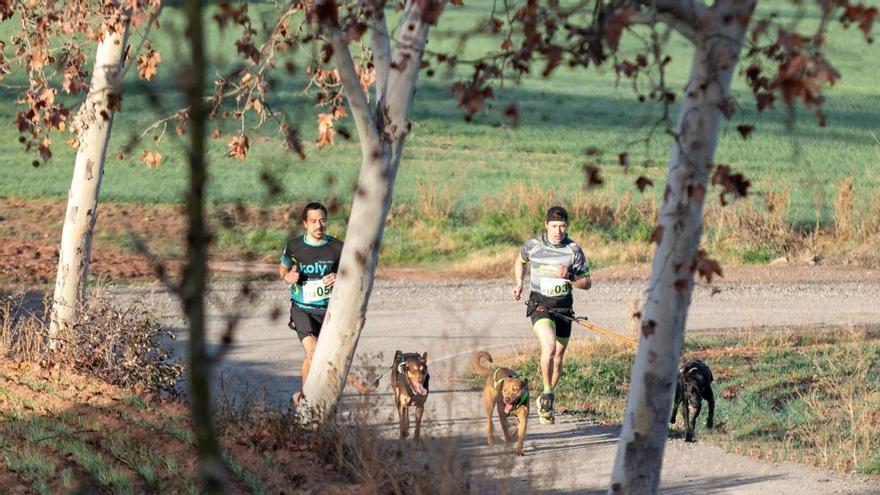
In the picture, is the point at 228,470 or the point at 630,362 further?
the point at 630,362

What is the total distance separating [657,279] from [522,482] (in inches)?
157

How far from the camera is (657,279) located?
706cm

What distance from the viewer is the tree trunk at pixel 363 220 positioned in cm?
997

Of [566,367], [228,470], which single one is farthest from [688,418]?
[228,470]

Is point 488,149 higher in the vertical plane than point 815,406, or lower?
higher

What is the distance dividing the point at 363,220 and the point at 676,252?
11.7 ft

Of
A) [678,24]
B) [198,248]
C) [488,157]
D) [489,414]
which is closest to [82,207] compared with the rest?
[489,414]

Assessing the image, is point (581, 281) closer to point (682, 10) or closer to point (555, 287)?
point (555, 287)

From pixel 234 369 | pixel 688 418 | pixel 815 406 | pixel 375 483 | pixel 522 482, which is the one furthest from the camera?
pixel 234 369

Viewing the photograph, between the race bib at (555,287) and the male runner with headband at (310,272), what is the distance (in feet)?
6.13

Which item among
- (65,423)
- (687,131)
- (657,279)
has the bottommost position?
(65,423)

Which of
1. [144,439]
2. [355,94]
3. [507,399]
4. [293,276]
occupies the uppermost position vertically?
[355,94]

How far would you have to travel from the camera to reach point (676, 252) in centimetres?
705

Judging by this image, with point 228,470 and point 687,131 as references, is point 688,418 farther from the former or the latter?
point 687,131
